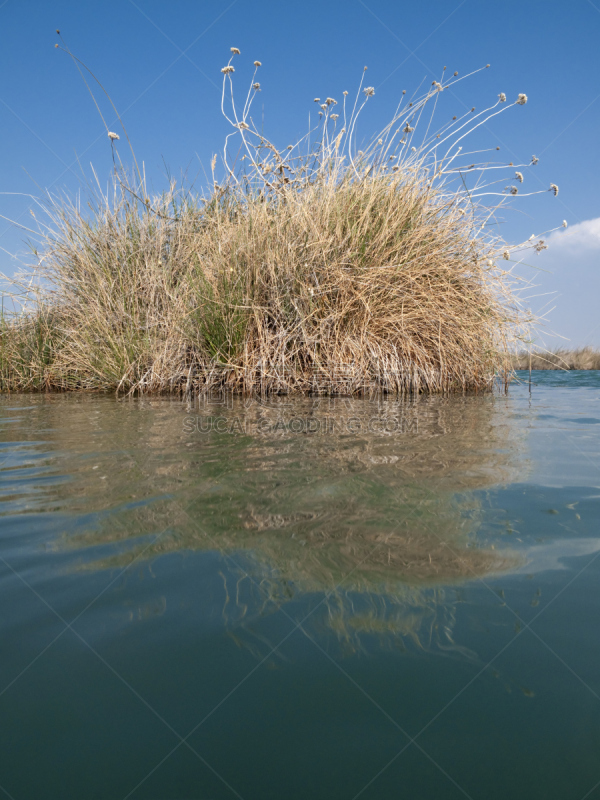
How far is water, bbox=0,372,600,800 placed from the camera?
20.4 inches

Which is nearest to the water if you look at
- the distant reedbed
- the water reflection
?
the water reflection

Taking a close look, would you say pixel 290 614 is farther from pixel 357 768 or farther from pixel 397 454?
pixel 397 454

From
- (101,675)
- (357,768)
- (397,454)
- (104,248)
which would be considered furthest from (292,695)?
(104,248)

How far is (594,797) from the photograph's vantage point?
1.61 feet

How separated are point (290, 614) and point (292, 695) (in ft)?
0.49

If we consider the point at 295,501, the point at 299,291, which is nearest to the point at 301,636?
the point at 295,501

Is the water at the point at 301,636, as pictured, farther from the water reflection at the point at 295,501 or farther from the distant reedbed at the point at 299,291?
the distant reedbed at the point at 299,291

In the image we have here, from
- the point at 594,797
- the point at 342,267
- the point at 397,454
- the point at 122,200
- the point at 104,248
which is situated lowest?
the point at 594,797

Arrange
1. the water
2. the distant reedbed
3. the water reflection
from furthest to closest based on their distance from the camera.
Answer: the distant reedbed
the water reflection
the water

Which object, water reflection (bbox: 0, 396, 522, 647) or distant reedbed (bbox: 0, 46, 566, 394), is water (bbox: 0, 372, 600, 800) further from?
distant reedbed (bbox: 0, 46, 566, 394)

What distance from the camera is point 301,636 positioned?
0.70m

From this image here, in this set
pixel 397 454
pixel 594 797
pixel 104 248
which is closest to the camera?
pixel 594 797

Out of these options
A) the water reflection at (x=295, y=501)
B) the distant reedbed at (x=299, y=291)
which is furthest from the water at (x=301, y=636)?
the distant reedbed at (x=299, y=291)

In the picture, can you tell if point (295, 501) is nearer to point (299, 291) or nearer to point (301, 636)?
point (301, 636)
